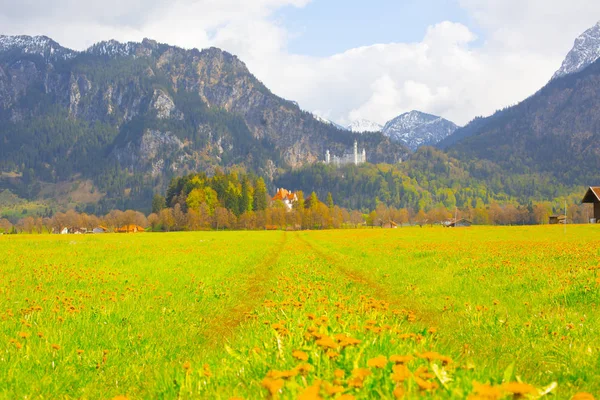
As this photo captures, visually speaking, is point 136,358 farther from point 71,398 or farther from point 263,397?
point 263,397

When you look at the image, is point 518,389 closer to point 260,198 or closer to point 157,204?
point 260,198

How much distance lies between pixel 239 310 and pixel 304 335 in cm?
769

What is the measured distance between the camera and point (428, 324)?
1138 cm

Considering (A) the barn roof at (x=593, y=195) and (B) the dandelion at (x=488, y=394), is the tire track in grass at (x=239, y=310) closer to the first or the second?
(B) the dandelion at (x=488, y=394)

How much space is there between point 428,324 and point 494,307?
7.72 ft

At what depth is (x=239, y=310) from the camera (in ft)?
44.7

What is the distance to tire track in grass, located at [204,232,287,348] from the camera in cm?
1068

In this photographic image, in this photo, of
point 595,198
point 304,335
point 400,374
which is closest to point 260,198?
point 595,198

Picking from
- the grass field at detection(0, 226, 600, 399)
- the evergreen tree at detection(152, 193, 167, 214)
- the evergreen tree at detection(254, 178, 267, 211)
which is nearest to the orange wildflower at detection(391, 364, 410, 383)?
the grass field at detection(0, 226, 600, 399)

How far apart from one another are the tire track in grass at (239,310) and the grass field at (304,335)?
0.08 metres

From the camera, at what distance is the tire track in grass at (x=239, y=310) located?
35.0ft

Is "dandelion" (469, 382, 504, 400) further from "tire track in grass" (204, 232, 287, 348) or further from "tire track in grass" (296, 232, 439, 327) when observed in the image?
"tire track in grass" (296, 232, 439, 327)

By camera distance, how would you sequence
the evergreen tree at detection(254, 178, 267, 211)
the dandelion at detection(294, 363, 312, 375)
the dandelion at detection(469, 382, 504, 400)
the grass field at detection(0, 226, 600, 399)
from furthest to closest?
the evergreen tree at detection(254, 178, 267, 211) < the grass field at detection(0, 226, 600, 399) < the dandelion at detection(294, 363, 312, 375) < the dandelion at detection(469, 382, 504, 400)

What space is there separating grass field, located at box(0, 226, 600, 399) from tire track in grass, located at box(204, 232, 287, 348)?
3.1 inches
